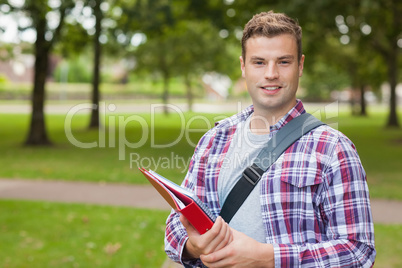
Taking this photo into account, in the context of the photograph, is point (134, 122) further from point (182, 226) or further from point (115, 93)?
point (115, 93)

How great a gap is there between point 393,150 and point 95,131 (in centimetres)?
1349

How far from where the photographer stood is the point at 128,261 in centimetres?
529

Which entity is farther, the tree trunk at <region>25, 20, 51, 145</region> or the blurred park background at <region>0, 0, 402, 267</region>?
the tree trunk at <region>25, 20, 51, 145</region>

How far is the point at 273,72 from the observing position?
190 centimetres

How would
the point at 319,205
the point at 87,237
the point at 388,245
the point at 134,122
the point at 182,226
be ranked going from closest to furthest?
the point at 319,205, the point at 182,226, the point at 388,245, the point at 87,237, the point at 134,122

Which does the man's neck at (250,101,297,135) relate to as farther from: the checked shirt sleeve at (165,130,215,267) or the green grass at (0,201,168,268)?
the green grass at (0,201,168,268)

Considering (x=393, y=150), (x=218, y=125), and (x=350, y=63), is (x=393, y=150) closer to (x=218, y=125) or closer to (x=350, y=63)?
(x=218, y=125)

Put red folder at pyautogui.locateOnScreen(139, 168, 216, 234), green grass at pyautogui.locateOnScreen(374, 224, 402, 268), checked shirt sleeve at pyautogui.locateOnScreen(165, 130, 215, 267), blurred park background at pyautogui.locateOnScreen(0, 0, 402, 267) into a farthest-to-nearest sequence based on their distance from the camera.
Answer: blurred park background at pyautogui.locateOnScreen(0, 0, 402, 267) → green grass at pyautogui.locateOnScreen(374, 224, 402, 268) → checked shirt sleeve at pyautogui.locateOnScreen(165, 130, 215, 267) → red folder at pyautogui.locateOnScreen(139, 168, 216, 234)

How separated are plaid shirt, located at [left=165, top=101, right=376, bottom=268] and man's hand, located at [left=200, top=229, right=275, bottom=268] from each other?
6 centimetres

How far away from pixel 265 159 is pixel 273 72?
1.17ft

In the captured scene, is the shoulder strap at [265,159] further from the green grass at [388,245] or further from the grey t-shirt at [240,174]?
the green grass at [388,245]

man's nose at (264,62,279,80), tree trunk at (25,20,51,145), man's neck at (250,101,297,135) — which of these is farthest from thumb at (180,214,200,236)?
tree trunk at (25,20,51,145)

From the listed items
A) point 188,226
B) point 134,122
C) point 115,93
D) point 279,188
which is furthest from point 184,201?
point 115,93

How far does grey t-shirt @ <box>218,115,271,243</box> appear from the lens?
72.4 inches
